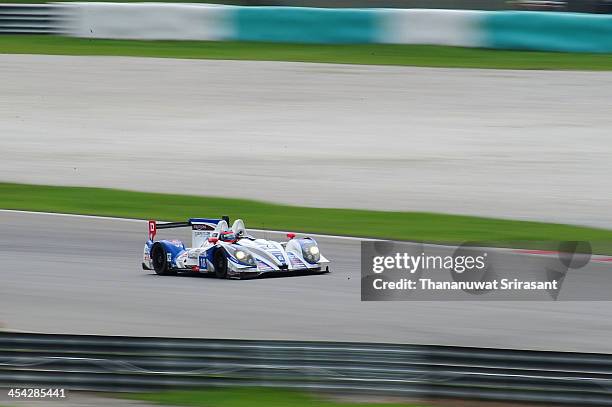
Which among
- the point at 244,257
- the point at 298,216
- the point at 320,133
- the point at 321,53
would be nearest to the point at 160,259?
the point at 244,257

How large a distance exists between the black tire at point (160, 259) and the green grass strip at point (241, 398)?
2.19 metres

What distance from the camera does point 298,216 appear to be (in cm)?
1223

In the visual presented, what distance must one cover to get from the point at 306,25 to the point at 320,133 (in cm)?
642

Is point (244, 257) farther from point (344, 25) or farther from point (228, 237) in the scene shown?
point (344, 25)

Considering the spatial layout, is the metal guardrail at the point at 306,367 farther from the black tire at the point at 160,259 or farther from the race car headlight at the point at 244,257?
the black tire at the point at 160,259

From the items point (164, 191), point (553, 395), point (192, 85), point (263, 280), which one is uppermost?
point (192, 85)

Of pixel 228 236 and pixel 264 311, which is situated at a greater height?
pixel 228 236

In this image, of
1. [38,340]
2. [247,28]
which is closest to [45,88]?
[247,28]

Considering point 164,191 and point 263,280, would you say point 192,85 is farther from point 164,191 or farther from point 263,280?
point 263,280

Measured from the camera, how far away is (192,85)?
21.3m

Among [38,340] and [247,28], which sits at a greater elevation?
[247,28]

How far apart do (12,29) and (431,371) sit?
68.5ft

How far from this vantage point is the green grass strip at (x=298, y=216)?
1127cm

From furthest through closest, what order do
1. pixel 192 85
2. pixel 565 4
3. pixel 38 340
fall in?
pixel 565 4 → pixel 192 85 → pixel 38 340
